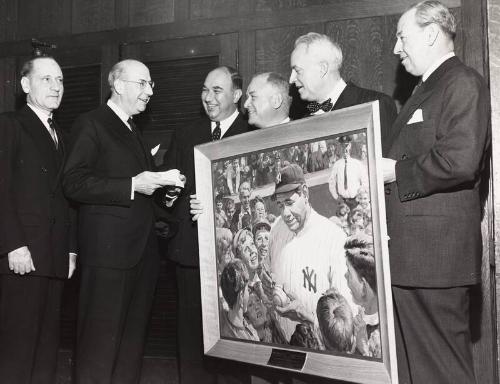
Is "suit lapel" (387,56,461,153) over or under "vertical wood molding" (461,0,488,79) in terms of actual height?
under

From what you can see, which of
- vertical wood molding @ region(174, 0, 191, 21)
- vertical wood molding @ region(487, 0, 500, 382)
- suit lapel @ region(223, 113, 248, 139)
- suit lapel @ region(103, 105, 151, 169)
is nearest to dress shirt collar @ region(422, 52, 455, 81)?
vertical wood molding @ region(487, 0, 500, 382)

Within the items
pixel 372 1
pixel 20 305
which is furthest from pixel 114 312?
pixel 372 1

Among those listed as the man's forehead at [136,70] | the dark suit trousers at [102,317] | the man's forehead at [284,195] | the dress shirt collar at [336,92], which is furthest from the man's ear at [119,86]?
the man's forehead at [284,195]

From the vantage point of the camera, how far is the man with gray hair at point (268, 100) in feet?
11.1

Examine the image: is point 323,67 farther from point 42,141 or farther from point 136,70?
point 42,141

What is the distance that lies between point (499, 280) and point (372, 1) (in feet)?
6.85

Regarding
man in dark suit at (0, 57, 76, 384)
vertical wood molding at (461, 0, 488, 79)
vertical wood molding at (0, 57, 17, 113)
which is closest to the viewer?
man in dark suit at (0, 57, 76, 384)

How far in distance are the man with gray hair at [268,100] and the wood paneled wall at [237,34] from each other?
74cm

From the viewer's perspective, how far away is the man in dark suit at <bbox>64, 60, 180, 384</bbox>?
3285 mm

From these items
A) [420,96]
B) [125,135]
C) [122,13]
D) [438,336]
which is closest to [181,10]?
[122,13]

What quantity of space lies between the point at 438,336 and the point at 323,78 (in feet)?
4.43

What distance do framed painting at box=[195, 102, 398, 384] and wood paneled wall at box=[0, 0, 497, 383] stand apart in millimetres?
1400

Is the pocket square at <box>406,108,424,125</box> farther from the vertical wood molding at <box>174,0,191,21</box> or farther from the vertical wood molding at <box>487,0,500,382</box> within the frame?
the vertical wood molding at <box>174,0,191,21</box>

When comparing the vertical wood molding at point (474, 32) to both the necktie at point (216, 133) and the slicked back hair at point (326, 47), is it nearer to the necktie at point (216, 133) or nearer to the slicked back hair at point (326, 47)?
the slicked back hair at point (326, 47)
